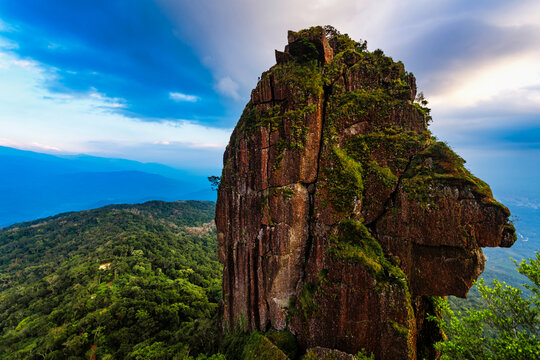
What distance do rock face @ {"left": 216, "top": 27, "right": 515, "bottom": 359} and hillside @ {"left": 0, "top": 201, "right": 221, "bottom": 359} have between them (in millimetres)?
15708

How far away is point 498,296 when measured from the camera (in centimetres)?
1138

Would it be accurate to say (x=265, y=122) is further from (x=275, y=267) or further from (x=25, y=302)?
(x=25, y=302)

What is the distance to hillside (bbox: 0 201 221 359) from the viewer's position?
28.4 meters

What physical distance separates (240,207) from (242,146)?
234 inches

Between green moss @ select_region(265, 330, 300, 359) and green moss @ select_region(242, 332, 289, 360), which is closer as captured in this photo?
green moss @ select_region(242, 332, 289, 360)

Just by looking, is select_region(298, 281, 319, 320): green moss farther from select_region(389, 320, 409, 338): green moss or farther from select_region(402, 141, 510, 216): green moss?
select_region(402, 141, 510, 216): green moss

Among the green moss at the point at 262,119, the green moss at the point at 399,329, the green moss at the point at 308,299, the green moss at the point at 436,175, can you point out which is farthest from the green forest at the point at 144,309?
the green moss at the point at 262,119

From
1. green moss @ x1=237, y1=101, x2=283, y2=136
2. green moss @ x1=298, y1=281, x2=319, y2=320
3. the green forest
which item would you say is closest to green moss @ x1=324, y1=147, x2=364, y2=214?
green moss @ x1=237, y1=101, x2=283, y2=136

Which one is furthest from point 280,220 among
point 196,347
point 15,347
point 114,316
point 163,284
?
point 15,347

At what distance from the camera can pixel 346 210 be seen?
1575 centimetres

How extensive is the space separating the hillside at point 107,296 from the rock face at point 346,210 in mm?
15708

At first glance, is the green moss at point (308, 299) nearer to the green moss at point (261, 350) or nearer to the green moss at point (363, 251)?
the green moss at point (261, 350)

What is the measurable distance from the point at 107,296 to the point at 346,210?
4955 centimetres

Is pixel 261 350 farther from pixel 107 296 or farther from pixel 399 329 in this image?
pixel 107 296
